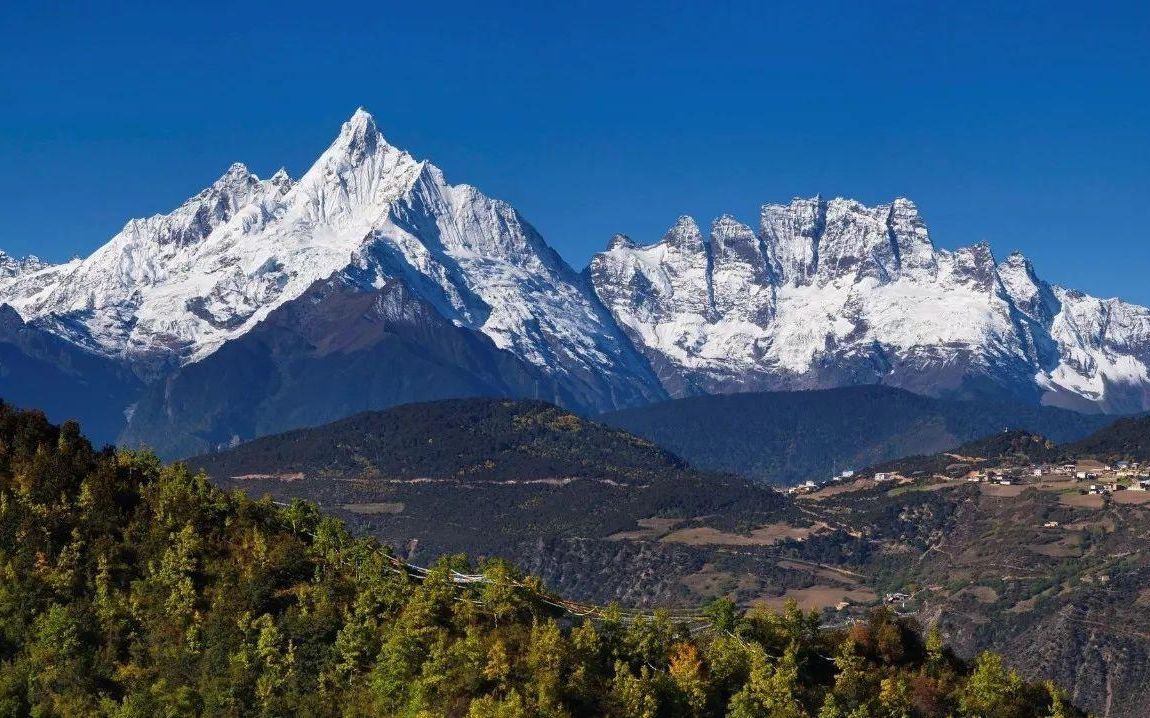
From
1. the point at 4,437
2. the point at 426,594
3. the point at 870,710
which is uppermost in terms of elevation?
the point at 4,437

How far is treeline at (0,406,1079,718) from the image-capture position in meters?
147

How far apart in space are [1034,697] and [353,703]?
2647 inches

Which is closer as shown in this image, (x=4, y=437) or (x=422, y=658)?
(x=422, y=658)

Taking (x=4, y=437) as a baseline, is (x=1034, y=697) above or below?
below

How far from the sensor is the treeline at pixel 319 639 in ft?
483

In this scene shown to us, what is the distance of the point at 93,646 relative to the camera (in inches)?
6004

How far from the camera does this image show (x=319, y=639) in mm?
155125

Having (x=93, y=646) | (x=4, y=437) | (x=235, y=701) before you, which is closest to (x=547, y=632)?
(x=235, y=701)

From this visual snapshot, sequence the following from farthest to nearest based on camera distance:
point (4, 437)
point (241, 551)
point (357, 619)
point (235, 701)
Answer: point (4, 437)
point (241, 551)
point (357, 619)
point (235, 701)

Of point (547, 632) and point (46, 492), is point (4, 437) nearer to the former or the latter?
point (46, 492)

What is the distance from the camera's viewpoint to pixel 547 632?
15338cm

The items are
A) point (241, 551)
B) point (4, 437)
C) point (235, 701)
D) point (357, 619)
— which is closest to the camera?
point (235, 701)

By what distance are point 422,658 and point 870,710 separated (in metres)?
38.9

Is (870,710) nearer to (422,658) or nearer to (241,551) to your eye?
(422,658)
